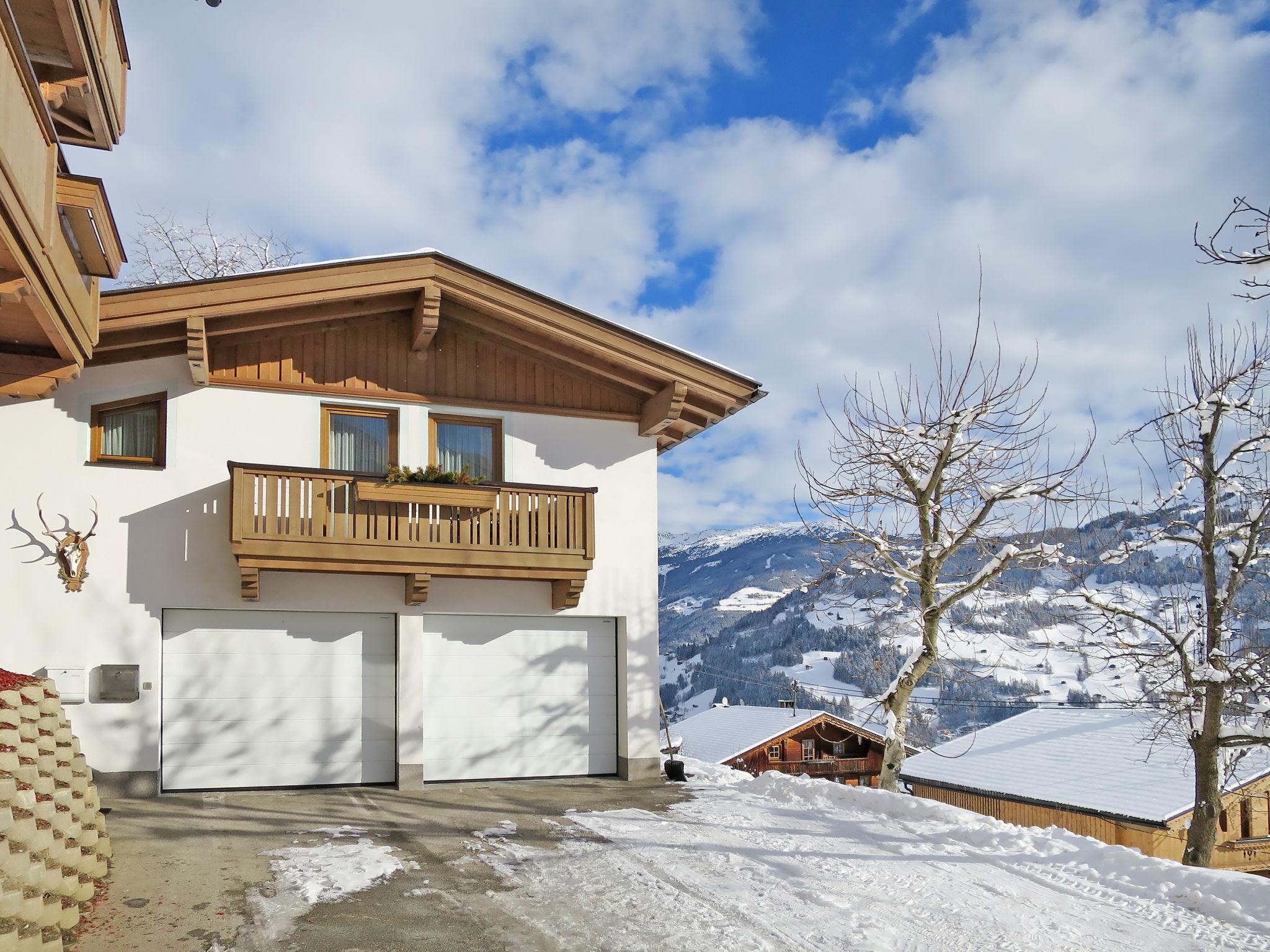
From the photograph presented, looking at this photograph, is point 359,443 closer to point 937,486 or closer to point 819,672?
point 937,486

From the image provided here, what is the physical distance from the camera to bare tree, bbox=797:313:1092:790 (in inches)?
545

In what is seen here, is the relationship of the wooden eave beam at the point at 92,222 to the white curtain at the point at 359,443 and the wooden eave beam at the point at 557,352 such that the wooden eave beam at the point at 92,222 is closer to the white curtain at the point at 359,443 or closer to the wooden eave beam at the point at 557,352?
the white curtain at the point at 359,443

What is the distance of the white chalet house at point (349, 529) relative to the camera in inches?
444

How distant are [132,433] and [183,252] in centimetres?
1669

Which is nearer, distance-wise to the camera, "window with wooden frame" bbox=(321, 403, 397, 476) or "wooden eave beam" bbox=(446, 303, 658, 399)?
"window with wooden frame" bbox=(321, 403, 397, 476)

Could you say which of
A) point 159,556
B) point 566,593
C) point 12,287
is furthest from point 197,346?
point 566,593

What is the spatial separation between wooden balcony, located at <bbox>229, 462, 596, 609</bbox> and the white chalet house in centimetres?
3

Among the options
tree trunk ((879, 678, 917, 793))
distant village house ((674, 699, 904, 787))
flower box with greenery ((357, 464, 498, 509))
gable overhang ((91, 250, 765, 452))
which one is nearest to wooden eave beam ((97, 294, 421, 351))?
gable overhang ((91, 250, 765, 452))

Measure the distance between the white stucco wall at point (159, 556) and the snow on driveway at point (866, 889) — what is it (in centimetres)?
367

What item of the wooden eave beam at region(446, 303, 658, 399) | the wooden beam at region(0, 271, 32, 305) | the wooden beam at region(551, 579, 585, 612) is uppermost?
the wooden eave beam at region(446, 303, 658, 399)

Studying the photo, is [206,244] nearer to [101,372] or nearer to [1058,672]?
[101,372]

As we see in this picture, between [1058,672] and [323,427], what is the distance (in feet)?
434

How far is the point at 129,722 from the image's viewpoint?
11258mm

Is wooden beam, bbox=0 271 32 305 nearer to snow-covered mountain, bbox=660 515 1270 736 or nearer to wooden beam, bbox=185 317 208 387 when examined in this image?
wooden beam, bbox=185 317 208 387
